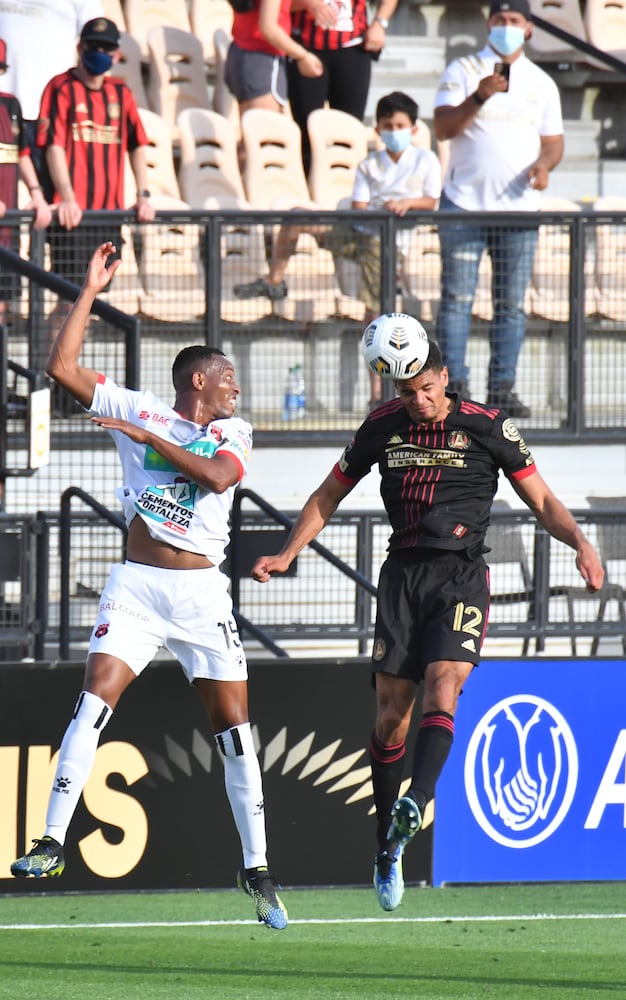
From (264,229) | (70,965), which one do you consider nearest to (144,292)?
(264,229)

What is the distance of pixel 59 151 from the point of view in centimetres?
1173

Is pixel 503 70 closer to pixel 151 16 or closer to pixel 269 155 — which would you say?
pixel 269 155

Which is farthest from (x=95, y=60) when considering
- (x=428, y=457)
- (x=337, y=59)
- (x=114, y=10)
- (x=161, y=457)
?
(x=428, y=457)

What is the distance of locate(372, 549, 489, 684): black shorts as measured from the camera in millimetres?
7609

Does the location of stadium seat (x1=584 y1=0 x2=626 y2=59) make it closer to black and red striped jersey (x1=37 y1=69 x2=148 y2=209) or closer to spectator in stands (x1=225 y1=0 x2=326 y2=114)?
spectator in stands (x1=225 y1=0 x2=326 y2=114)

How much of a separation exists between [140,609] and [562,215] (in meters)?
5.59

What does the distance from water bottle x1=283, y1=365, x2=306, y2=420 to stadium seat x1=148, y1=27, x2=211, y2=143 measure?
4.75 m

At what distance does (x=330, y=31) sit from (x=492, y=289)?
3.94m

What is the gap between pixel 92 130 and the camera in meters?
12.0

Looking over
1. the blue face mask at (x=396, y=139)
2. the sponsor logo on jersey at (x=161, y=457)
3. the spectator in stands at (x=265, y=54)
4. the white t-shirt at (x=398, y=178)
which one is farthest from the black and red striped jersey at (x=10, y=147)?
the sponsor logo on jersey at (x=161, y=457)

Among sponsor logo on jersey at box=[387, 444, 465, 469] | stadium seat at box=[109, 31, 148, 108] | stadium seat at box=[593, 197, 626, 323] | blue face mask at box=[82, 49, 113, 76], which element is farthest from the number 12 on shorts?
stadium seat at box=[109, 31, 148, 108]

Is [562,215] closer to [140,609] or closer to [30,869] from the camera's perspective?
[140,609]

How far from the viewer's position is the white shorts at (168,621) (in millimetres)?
7727

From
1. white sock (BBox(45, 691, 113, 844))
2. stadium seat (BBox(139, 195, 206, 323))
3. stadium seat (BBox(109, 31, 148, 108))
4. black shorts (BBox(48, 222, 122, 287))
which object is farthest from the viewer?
stadium seat (BBox(109, 31, 148, 108))
